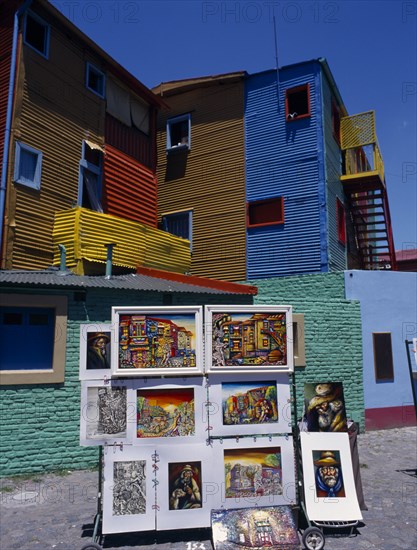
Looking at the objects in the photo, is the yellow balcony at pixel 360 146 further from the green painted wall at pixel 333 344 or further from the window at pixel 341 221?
the green painted wall at pixel 333 344

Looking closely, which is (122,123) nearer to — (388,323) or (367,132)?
(367,132)

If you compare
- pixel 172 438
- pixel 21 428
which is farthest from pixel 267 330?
pixel 21 428

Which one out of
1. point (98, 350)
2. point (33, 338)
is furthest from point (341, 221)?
point (98, 350)

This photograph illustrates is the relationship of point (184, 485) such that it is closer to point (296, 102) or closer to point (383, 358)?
point (383, 358)

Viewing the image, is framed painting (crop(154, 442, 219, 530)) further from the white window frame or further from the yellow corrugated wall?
the white window frame

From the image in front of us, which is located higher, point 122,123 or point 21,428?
point 122,123

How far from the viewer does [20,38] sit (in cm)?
1437

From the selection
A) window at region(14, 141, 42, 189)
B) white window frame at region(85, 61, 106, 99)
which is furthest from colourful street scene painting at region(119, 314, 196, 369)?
white window frame at region(85, 61, 106, 99)

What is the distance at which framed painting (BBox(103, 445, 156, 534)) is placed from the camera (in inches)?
250

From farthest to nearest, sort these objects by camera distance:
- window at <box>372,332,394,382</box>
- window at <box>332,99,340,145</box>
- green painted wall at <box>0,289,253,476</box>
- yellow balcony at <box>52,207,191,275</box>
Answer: window at <box>332,99,340,145</box> → window at <box>372,332,394,382</box> → yellow balcony at <box>52,207,191,275</box> → green painted wall at <box>0,289,253,476</box>

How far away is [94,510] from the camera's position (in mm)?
7742

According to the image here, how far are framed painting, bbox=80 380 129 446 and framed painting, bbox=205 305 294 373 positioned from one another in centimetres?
136

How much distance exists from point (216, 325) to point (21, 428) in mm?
5998

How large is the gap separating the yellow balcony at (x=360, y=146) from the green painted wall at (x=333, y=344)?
631 cm
